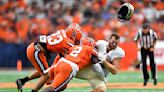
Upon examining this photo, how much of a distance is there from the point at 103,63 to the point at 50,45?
2033 millimetres

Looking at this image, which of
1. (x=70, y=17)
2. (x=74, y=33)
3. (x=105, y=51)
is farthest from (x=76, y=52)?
(x=70, y=17)

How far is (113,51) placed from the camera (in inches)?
363

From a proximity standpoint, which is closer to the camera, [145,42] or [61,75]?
[61,75]

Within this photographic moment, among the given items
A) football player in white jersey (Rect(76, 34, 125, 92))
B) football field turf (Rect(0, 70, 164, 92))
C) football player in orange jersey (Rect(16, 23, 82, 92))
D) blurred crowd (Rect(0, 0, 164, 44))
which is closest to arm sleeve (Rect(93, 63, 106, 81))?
football player in white jersey (Rect(76, 34, 125, 92))

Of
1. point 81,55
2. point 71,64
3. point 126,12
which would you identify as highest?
point 126,12

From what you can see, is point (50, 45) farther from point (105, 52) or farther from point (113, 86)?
point (113, 86)

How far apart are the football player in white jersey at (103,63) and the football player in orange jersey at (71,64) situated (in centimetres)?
18

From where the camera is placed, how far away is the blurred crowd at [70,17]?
76.7 ft

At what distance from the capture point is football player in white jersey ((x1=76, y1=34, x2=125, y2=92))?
8.65m

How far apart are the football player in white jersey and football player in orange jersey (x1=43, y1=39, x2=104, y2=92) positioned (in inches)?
6.9

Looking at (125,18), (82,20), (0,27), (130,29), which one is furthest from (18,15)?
(125,18)

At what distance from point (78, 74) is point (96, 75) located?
30 cm

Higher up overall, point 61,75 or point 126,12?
point 126,12

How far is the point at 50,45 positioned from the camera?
10391 millimetres
